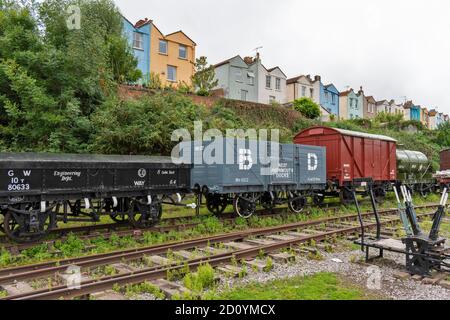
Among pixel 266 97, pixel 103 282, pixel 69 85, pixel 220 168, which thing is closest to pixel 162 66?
pixel 266 97

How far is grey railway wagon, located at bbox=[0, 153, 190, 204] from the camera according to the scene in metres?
8.04

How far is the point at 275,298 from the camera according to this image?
18.3 feet

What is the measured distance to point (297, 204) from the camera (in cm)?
1422

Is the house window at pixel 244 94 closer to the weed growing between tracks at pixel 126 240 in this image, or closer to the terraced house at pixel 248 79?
the terraced house at pixel 248 79

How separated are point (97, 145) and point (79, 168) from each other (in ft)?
28.8

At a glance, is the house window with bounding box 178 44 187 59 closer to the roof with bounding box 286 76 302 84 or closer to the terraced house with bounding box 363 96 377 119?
the roof with bounding box 286 76 302 84

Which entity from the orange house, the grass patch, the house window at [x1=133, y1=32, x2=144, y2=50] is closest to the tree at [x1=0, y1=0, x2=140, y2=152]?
the house window at [x1=133, y1=32, x2=144, y2=50]

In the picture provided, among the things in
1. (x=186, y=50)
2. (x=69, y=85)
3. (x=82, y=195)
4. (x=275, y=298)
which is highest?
(x=186, y=50)

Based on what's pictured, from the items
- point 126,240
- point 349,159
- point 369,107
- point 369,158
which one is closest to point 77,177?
point 126,240

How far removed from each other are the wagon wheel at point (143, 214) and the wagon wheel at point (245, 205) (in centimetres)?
277

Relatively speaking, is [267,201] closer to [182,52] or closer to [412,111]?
[182,52]

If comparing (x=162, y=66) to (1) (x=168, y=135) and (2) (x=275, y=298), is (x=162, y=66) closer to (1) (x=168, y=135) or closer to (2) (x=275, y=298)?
(1) (x=168, y=135)

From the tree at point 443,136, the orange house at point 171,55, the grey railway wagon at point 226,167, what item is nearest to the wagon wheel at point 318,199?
the grey railway wagon at point 226,167
